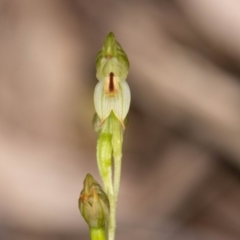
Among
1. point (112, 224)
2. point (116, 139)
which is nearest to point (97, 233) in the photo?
point (112, 224)

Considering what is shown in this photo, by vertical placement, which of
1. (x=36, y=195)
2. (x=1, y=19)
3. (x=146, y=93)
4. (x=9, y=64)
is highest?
(x=1, y=19)

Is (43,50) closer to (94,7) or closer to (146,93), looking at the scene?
(94,7)

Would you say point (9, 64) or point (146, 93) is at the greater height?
point (9, 64)

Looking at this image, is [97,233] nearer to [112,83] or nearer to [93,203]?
[93,203]

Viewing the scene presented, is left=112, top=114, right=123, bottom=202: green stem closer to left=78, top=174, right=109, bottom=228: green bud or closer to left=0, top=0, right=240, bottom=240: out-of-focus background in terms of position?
left=78, top=174, right=109, bottom=228: green bud

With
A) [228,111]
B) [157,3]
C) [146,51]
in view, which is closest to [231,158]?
[228,111]

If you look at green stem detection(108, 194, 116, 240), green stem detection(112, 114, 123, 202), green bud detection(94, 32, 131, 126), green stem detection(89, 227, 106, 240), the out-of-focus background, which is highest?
the out-of-focus background

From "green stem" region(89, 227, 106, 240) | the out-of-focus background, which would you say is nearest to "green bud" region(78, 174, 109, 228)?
"green stem" region(89, 227, 106, 240)
